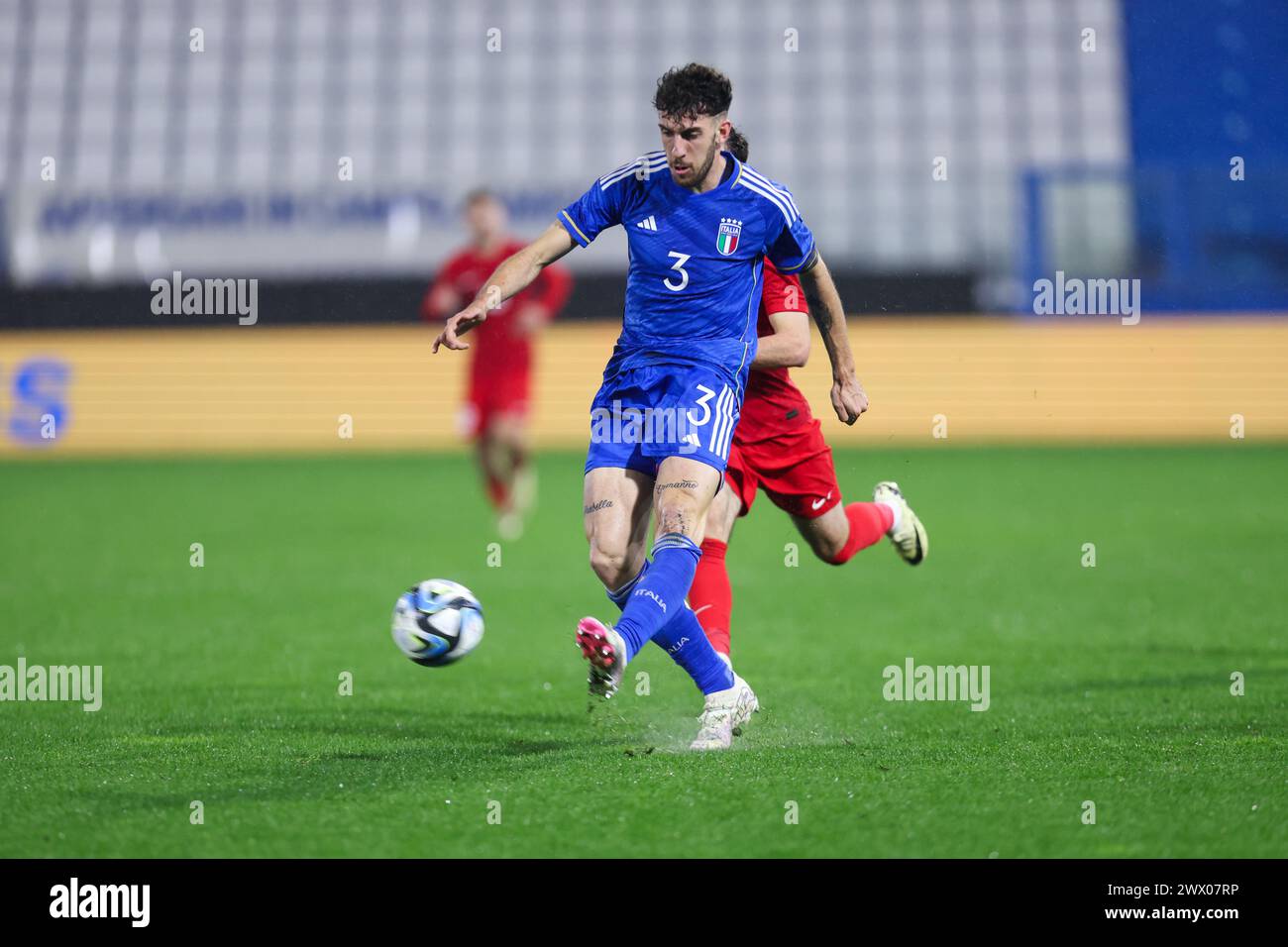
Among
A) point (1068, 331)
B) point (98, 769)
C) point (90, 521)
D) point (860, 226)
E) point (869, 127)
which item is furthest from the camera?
point (869, 127)

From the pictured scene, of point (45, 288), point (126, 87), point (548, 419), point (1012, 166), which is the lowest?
point (548, 419)

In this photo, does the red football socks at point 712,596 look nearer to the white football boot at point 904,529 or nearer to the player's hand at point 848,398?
the player's hand at point 848,398

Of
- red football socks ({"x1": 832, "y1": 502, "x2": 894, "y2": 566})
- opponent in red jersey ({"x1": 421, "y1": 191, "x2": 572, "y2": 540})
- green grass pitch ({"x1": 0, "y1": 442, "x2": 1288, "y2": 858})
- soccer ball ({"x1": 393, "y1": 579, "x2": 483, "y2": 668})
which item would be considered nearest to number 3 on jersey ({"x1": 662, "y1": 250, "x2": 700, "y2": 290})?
soccer ball ({"x1": 393, "y1": 579, "x2": 483, "y2": 668})

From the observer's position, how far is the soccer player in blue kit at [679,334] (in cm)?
518

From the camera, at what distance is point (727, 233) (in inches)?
211

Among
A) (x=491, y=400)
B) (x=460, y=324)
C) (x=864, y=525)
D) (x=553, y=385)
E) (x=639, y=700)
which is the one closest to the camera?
(x=460, y=324)

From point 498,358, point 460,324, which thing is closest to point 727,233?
point 460,324

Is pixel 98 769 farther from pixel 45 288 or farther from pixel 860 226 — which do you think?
pixel 860 226

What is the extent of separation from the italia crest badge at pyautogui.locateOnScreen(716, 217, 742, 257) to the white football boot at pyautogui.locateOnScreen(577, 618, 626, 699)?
1.46 m

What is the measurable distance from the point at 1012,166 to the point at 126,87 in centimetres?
1521

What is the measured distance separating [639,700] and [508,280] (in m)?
1.97

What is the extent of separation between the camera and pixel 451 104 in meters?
27.6

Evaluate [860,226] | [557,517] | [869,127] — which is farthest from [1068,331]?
[557,517]

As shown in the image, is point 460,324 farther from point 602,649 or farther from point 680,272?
point 602,649
